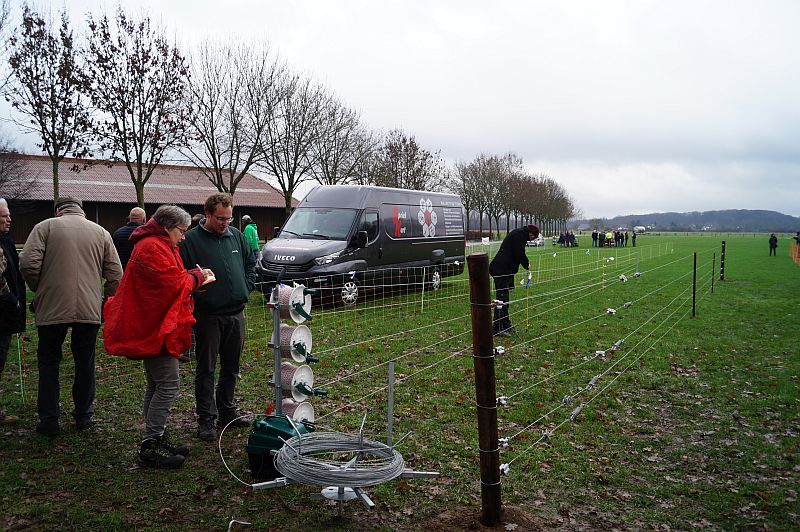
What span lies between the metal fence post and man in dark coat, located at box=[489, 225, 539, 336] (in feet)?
19.4

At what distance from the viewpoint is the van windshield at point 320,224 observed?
13.1 meters

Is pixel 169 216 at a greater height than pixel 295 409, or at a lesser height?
greater

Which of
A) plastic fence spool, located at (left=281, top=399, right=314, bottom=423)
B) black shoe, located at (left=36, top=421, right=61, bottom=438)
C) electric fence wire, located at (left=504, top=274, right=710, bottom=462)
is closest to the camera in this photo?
plastic fence spool, located at (left=281, top=399, right=314, bottom=423)

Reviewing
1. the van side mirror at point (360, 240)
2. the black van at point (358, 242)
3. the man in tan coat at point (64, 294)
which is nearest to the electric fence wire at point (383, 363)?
the black van at point (358, 242)

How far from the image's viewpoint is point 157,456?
446cm

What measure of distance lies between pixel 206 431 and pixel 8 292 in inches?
78.3

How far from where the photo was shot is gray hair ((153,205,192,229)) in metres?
4.41

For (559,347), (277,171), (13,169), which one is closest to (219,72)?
(277,171)

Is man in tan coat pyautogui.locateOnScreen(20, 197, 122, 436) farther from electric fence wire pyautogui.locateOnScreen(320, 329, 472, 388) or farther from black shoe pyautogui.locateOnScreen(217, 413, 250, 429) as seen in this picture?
electric fence wire pyautogui.locateOnScreen(320, 329, 472, 388)

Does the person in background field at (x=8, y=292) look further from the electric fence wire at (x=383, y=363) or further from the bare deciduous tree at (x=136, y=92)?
the bare deciduous tree at (x=136, y=92)

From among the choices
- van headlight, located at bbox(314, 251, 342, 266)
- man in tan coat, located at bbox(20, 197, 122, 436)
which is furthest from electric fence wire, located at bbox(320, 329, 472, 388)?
van headlight, located at bbox(314, 251, 342, 266)

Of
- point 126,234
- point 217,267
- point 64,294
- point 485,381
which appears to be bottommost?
point 485,381

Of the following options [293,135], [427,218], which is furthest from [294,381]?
[293,135]

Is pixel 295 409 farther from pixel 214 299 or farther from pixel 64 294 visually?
pixel 64 294
